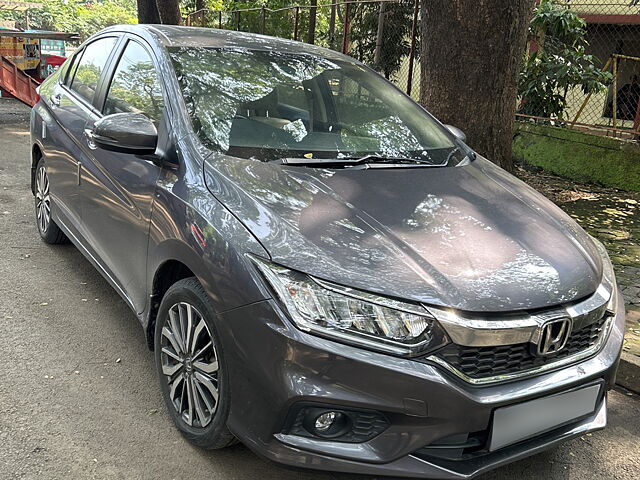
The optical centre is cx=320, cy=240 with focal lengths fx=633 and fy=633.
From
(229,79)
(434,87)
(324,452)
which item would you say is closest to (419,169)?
(229,79)

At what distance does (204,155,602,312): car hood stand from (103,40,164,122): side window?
26.1 inches

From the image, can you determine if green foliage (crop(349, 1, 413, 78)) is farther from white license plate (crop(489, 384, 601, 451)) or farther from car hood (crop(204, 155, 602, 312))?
white license plate (crop(489, 384, 601, 451))

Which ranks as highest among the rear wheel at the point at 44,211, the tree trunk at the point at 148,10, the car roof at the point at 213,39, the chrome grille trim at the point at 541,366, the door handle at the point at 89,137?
the tree trunk at the point at 148,10

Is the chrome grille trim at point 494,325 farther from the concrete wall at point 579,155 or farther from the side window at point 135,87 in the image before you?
the concrete wall at point 579,155

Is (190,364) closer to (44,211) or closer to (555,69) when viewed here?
(44,211)

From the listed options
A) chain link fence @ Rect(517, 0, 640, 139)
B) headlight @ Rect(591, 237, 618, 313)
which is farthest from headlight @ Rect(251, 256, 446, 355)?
chain link fence @ Rect(517, 0, 640, 139)

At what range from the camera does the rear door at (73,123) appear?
12.2 ft

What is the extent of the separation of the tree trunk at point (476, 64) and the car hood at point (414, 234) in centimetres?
261

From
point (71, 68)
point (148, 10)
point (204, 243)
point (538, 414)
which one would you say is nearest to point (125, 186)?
point (204, 243)

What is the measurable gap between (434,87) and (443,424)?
13.1 feet

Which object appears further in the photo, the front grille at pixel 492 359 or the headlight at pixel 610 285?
the headlight at pixel 610 285

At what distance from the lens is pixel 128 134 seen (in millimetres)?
2740

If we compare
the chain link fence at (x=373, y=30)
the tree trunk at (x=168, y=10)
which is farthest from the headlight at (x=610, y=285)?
the tree trunk at (x=168, y=10)

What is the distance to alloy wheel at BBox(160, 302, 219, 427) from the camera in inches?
93.6
